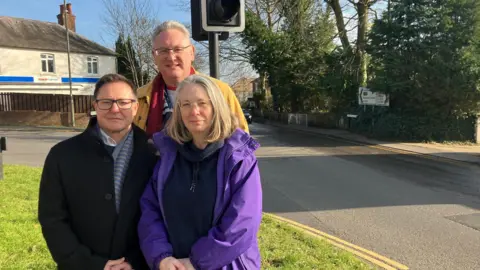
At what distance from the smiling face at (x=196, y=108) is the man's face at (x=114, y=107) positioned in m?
0.33

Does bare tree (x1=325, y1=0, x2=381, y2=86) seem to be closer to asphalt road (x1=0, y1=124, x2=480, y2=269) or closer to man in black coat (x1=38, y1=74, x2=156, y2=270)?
asphalt road (x1=0, y1=124, x2=480, y2=269)

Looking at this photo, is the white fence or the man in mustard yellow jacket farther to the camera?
the white fence

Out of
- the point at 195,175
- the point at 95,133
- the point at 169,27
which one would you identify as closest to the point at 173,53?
the point at 169,27

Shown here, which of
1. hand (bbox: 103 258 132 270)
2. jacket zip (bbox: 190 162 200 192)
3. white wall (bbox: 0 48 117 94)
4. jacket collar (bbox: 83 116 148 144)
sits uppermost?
white wall (bbox: 0 48 117 94)

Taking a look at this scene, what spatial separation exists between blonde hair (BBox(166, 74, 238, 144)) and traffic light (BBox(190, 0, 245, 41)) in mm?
1546

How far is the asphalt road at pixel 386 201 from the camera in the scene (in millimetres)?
4969

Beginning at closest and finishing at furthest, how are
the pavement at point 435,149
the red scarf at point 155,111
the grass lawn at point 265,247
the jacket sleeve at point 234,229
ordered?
the jacket sleeve at point 234,229
the red scarf at point 155,111
the grass lawn at point 265,247
the pavement at point 435,149

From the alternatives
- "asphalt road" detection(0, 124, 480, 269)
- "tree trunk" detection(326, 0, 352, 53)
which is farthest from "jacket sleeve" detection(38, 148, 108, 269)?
"tree trunk" detection(326, 0, 352, 53)

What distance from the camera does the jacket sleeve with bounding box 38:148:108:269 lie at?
6.39 feet

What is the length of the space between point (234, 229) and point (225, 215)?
0.09 metres

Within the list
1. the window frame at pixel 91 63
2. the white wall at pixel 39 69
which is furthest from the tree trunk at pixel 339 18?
the window frame at pixel 91 63

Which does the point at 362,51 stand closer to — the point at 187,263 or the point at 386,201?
the point at 386,201

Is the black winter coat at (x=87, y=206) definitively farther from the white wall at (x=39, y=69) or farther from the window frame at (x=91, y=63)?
the window frame at (x=91, y=63)

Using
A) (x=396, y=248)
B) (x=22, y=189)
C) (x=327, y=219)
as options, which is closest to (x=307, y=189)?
(x=327, y=219)
